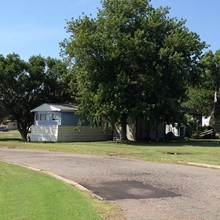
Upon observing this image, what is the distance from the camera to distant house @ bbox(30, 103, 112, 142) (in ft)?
140

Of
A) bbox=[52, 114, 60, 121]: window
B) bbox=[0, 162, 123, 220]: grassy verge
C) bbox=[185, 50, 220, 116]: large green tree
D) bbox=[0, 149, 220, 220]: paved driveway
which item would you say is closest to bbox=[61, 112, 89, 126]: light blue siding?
bbox=[52, 114, 60, 121]: window

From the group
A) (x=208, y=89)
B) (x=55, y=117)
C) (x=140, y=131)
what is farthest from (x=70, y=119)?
(x=208, y=89)

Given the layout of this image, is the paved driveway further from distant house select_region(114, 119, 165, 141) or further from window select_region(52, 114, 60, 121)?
distant house select_region(114, 119, 165, 141)

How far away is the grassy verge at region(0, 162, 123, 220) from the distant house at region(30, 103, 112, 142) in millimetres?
28740

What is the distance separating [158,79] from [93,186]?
2512cm

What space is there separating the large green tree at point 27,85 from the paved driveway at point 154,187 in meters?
29.4

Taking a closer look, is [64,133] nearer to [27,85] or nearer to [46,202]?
[27,85]

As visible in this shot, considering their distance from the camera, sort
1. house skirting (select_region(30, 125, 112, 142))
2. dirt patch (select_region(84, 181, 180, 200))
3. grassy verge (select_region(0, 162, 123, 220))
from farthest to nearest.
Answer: house skirting (select_region(30, 125, 112, 142)), dirt patch (select_region(84, 181, 180, 200)), grassy verge (select_region(0, 162, 123, 220))

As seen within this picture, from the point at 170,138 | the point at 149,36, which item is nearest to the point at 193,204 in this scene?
the point at 149,36

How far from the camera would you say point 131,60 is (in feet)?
125

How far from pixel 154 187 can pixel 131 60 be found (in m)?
25.8

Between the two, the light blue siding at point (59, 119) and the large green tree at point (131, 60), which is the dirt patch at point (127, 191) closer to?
the large green tree at point (131, 60)

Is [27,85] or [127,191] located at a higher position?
[27,85]

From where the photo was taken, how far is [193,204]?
10383 mm
